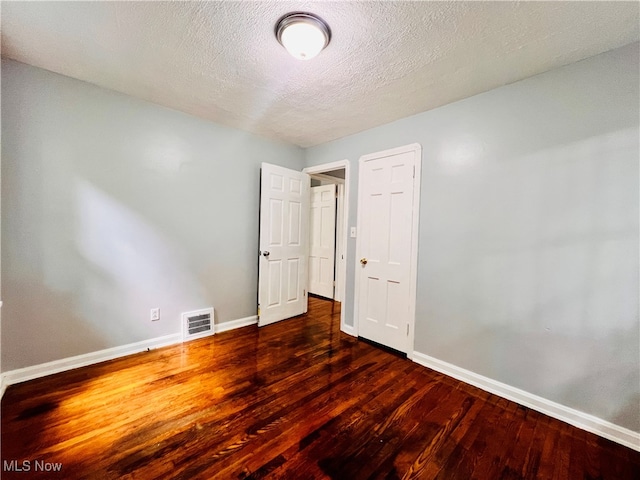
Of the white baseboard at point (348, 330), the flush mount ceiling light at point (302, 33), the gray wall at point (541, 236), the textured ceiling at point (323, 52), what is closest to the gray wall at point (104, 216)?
the textured ceiling at point (323, 52)

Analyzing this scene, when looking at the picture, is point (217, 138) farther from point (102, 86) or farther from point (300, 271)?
point (300, 271)

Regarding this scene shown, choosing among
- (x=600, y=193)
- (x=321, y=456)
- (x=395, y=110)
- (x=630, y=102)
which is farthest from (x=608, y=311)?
(x=395, y=110)

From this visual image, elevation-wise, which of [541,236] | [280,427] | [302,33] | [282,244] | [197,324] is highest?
[302,33]

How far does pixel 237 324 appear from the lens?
10.7ft

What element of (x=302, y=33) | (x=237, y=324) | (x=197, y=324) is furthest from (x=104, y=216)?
(x=302, y=33)

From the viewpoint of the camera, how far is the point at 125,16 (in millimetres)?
1497

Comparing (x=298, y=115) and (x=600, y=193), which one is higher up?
(x=298, y=115)

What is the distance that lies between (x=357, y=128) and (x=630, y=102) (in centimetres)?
210

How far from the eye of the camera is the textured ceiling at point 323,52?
4.65 feet

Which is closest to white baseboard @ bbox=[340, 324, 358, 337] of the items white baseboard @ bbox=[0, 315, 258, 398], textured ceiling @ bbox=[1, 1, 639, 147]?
white baseboard @ bbox=[0, 315, 258, 398]

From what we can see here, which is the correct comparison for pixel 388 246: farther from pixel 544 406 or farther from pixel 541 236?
pixel 544 406

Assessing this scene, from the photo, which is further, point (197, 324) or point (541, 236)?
point (197, 324)

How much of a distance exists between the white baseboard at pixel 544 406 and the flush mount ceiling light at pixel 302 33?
2.71 m

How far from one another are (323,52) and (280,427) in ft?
8.14
